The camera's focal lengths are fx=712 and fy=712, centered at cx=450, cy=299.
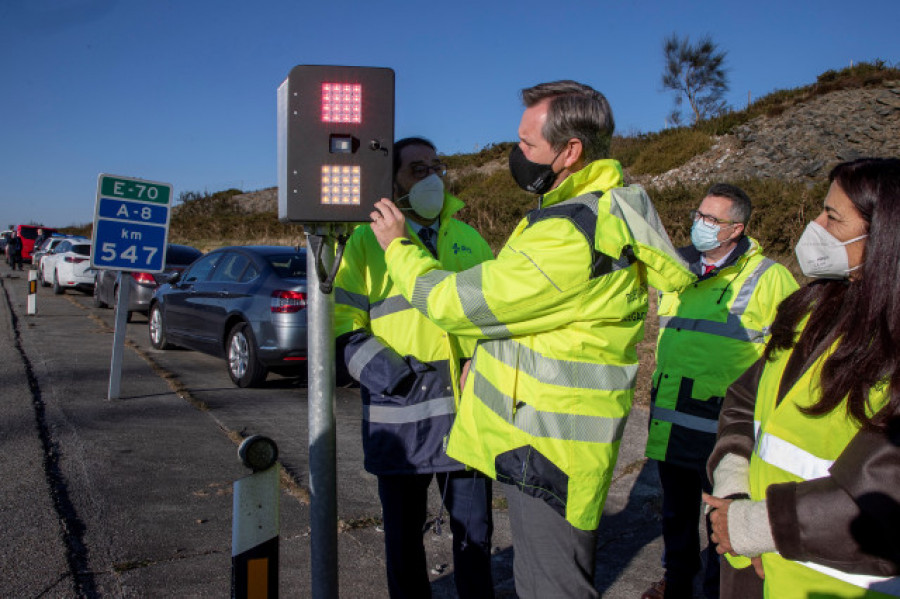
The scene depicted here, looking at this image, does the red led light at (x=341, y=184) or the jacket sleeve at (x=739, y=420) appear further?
the red led light at (x=341, y=184)

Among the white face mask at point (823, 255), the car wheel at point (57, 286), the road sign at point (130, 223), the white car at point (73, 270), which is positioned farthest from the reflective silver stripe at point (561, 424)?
the car wheel at point (57, 286)

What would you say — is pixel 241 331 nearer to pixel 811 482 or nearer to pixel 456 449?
pixel 456 449

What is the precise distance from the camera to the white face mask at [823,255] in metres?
1.67

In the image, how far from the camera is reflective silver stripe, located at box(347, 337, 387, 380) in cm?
272

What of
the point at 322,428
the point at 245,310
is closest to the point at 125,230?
the point at 245,310

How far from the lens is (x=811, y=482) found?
1.48 m

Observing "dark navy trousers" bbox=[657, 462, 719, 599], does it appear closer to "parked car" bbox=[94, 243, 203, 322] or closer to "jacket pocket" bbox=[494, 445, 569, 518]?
"jacket pocket" bbox=[494, 445, 569, 518]

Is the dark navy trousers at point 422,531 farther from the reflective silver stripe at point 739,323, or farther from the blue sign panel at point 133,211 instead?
the blue sign panel at point 133,211

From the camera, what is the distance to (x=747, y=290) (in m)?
3.34

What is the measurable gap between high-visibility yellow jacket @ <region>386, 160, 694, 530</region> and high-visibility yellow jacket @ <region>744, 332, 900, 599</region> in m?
0.45

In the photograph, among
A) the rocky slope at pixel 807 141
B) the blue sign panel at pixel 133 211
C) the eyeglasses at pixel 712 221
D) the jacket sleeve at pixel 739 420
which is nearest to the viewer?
the jacket sleeve at pixel 739 420

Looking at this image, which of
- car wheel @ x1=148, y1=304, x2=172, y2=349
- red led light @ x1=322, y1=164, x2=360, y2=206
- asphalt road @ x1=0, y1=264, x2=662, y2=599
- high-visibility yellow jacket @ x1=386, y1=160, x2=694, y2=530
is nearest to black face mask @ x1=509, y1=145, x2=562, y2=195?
high-visibility yellow jacket @ x1=386, y1=160, x2=694, y2=530

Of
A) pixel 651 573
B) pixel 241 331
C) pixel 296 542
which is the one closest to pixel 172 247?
pixel 241 331

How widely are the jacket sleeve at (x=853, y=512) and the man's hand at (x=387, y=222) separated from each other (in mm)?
1283
